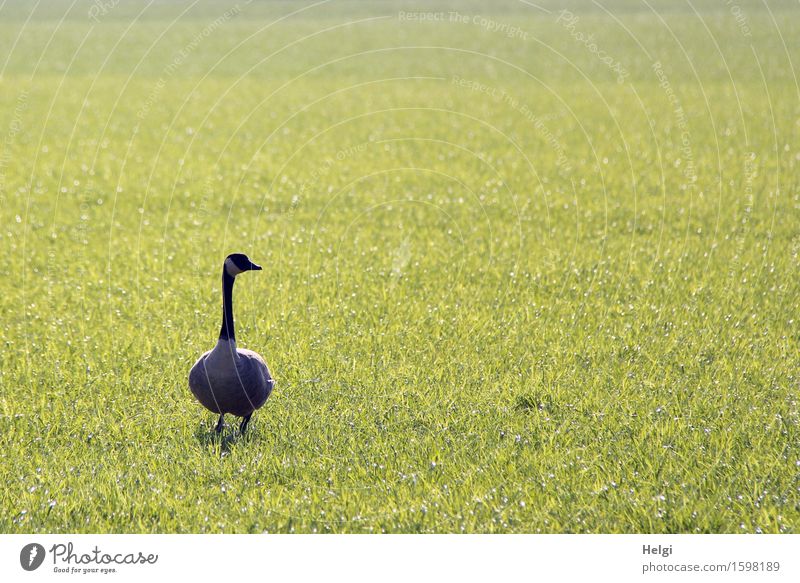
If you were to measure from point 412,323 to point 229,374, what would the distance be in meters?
3.83

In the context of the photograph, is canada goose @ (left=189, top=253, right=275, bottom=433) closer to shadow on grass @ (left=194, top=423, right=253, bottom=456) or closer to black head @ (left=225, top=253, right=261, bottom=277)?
black head @ (left=225, top=253, right=261, bottom=277)

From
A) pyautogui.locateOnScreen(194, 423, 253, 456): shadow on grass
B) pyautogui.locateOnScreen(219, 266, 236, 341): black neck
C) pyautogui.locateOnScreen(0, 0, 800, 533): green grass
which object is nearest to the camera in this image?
pyautogui.locateOnScreen(0, 0, 800, 533): green grass

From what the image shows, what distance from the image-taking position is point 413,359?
945cm

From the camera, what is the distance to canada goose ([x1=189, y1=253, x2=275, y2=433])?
711cm

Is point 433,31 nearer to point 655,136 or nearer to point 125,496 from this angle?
point 655,136

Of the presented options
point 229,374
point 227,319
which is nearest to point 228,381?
point 229,374

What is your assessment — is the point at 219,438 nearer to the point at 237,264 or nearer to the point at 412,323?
the point at 237,264

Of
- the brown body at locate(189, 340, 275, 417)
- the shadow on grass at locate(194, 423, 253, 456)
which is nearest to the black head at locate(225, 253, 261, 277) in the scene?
the brown body at locate(189, 340, 275, 417)
